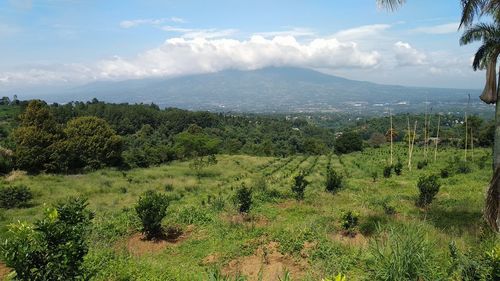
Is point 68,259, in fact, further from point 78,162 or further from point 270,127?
point 270,127

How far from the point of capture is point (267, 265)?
7172mm

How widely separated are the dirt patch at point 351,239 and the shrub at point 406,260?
7.44 feet

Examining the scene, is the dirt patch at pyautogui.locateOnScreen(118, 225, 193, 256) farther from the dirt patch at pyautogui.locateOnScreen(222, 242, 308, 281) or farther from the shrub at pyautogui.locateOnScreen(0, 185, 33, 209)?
the shrub at pyautogui.locateOnScreen(0, 185, 33, 209)

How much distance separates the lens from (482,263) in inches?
181

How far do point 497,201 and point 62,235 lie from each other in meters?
7.46

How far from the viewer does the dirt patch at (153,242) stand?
8.89m

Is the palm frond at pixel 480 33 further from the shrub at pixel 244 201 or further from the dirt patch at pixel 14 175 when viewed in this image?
the dirt patch at pixel 14 175

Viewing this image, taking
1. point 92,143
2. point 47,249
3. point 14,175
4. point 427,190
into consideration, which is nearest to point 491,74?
point 427,190

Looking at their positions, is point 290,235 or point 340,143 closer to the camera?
point 290,235

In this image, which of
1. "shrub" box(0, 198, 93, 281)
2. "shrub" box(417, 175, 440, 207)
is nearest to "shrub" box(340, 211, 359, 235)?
"shrub" box(417, 175, 440, 207)

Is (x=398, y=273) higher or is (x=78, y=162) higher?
(x=398, y=273)

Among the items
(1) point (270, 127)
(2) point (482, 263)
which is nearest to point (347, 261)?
(2) point (482, 263)

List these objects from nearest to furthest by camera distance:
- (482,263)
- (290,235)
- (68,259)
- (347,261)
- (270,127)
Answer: (68,259) → (482,263) → (347,261) → (290,235) → (270,127)

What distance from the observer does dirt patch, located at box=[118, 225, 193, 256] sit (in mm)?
8888
